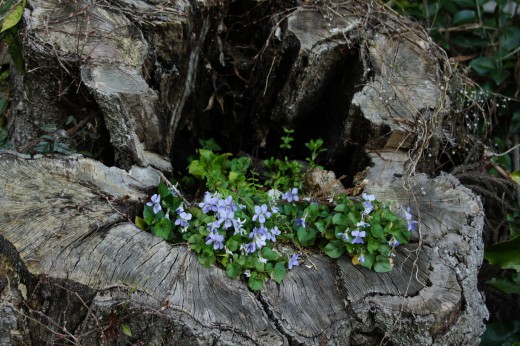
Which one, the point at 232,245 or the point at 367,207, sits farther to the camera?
the point at 367,207

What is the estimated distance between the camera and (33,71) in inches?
98.1

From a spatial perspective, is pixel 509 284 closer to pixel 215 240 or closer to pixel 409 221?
pixel 409 221

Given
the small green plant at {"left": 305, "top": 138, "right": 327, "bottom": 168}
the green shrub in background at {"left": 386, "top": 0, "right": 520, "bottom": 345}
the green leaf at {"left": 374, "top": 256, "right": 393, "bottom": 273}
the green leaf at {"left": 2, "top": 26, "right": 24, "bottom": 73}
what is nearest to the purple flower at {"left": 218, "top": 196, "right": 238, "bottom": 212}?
the green leaf at {"left": 374, "top": 256, "right": 393, "bottom": 273}

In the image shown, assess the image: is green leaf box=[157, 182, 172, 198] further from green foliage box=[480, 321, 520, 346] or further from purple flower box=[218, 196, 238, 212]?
green foliage box=[480, 321, 520, 346]

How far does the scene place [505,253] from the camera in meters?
2.64

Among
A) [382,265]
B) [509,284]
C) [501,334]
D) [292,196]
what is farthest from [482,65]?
[382,265]

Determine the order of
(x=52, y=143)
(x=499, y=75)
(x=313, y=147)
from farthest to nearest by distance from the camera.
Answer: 1. (x=499, y=75)
2. (x=313, y=147)
3. (x=52, y=143)

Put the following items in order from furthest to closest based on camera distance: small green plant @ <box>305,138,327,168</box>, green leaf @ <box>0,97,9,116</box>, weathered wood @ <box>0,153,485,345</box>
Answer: green leaf @ <box>0,97,9,116</box> → small green plant @ <box>305,138,327,168</box> → weathered wood @ <box>0,153,485,345</box>

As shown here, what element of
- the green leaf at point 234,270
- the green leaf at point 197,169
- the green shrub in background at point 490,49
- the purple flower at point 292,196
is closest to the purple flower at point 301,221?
the purple flower at point 292,196

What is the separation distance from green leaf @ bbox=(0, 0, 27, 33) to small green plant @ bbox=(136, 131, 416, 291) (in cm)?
98

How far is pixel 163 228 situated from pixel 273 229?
0.39 meters

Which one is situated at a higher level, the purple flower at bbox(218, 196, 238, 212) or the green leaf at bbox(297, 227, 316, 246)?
the purple flower at bbox(218, 196, 238, 212)

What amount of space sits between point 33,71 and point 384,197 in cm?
153

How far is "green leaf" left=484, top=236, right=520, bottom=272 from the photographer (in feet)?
8.52
